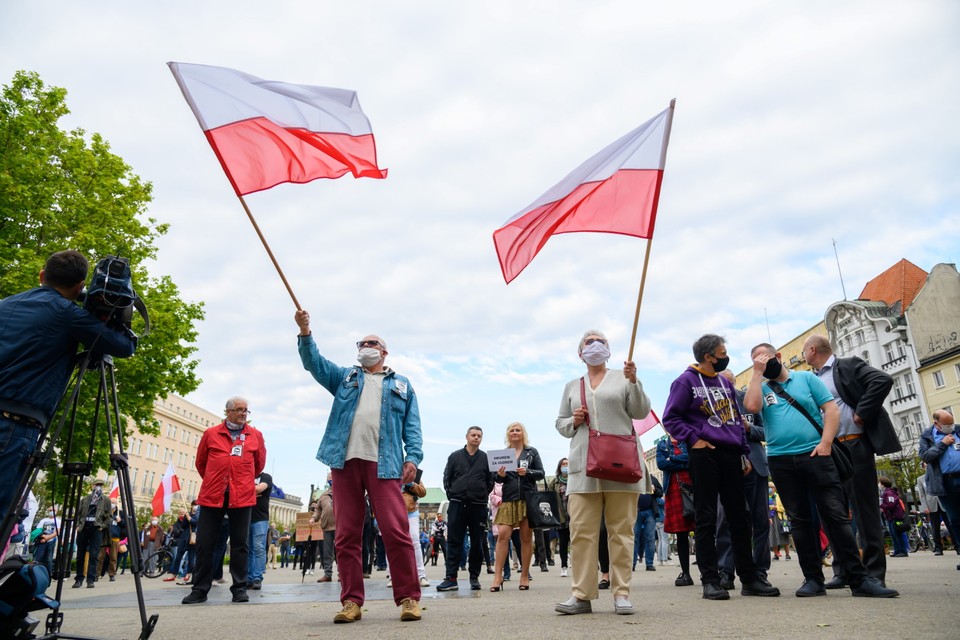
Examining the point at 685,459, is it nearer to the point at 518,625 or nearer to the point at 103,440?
the point at 518,625

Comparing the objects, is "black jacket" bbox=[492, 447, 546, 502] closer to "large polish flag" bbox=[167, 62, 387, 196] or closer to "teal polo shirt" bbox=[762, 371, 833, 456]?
"teal polo shirt" bbox=[762, 371, 833, 456]

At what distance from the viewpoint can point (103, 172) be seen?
23.2m

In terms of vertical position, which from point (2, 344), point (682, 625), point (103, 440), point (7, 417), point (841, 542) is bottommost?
point (682, 625)

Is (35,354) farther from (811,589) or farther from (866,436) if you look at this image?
(866,436)

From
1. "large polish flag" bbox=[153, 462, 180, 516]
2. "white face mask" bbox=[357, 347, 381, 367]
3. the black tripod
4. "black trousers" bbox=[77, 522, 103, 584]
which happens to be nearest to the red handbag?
"white face mask" bbox=[357, 347, 381, 367]

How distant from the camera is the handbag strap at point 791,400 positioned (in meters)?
6.21

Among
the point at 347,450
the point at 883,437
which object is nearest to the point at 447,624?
the point at 347,450

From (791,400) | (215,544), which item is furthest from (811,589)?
(215,544)

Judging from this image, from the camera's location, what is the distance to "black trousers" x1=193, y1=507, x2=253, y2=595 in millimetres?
7598

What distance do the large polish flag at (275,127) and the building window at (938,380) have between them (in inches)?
2315

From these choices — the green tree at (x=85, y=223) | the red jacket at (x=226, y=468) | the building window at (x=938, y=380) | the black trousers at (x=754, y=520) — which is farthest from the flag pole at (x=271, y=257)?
the building window at (x=938, y=380)

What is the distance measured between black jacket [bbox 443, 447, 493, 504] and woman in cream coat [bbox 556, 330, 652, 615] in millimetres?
3427

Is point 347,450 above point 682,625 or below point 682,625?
above

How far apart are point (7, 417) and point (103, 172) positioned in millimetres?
22596
